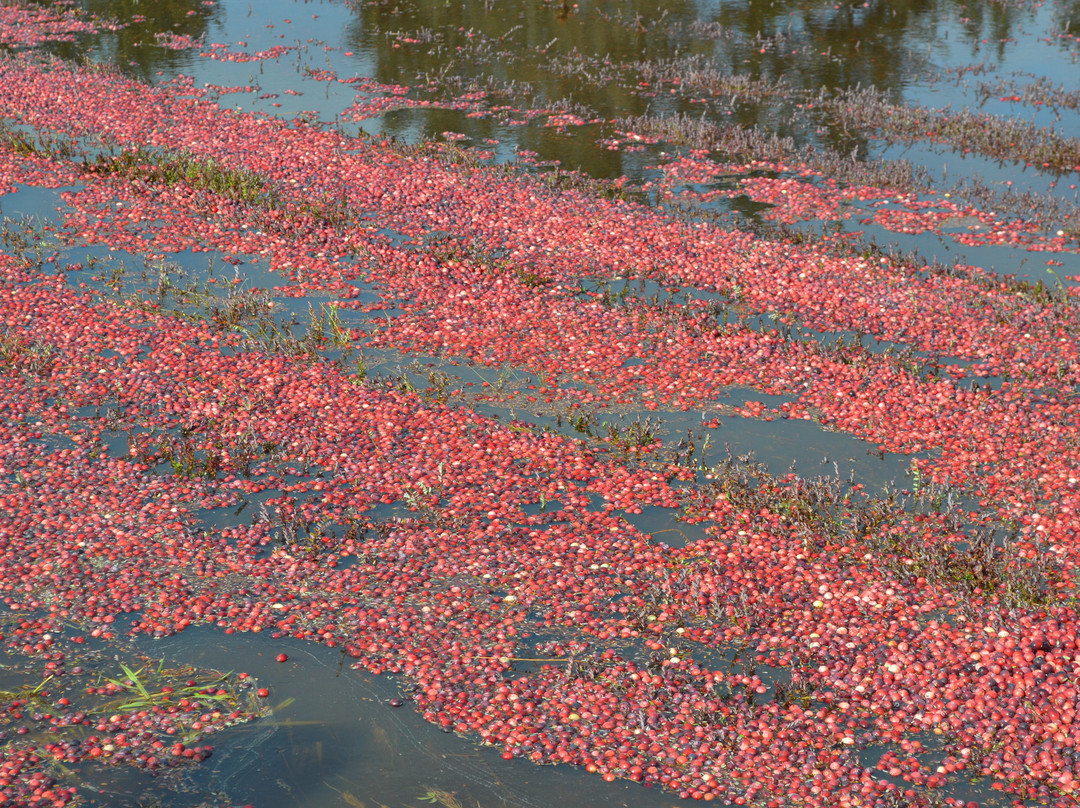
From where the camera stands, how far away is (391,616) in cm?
966

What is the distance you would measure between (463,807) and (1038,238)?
605 inches

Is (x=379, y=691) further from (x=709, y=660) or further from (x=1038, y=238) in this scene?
(x=1038, y=238)

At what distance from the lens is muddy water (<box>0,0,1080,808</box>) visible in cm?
815

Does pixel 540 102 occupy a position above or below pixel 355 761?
above

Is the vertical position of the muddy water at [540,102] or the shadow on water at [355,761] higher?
the muddy water at [540,102]

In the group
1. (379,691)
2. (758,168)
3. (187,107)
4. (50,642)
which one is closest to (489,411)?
(379,691)

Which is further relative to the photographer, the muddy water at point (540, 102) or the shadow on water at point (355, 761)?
the muddy water at point (540, 102)

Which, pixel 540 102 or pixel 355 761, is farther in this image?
pixel 540 102

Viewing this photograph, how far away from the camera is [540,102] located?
26375mm

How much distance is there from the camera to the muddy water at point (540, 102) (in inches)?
321

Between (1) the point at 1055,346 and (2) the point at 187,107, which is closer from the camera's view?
(1) the point at 1055,346

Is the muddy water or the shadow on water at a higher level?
the muddy water

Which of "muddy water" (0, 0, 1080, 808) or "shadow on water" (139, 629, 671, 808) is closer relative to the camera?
"shadow on water" (139, 629, 671, 808)

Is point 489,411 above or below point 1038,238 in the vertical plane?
below
